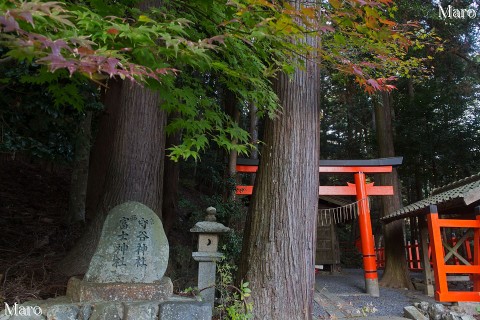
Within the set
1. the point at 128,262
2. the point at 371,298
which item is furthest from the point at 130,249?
the point at 371,298

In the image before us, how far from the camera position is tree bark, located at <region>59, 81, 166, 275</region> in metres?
4.83

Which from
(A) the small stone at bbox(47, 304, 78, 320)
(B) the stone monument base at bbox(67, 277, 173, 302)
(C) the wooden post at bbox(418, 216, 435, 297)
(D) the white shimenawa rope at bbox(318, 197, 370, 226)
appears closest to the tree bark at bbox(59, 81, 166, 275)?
(B) the stone monument base at bbox(67, 277, 173, 302)

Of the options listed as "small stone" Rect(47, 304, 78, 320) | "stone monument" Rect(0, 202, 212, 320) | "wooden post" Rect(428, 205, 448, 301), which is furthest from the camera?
"wooden post" Rect(428, 205, 448, 301)

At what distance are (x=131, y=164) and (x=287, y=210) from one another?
2.26m

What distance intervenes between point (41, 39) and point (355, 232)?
2325cm

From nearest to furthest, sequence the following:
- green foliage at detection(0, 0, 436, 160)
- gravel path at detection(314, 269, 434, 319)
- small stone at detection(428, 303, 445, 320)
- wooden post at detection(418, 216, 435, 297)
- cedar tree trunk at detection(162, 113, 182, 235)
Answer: green foliage at detection(0, 0, 436, 160)
small stone at detection(428, 303, 445, 320)
gravel path at detection(314, 269, 434, 319)
cedar tree trunk at detection(162, 113, 182, 235)
wooden post at detection(418, 216, 435, 297)

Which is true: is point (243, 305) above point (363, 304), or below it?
above

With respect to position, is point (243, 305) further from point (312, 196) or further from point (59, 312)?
point (59, 312)

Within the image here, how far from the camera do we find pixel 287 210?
12.8 feet

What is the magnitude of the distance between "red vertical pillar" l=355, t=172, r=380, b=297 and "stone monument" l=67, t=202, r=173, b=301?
21.1ft

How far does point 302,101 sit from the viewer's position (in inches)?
165

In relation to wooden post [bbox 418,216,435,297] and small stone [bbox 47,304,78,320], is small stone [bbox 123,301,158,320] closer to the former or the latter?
small stone [bbox 47,304,78,320]

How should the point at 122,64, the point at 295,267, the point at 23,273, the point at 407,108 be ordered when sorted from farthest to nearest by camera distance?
the point at 407,108 < the point at 23,273 < the point at 295,267 < the point at 122,64

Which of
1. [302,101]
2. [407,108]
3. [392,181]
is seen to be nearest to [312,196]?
[302,101]
